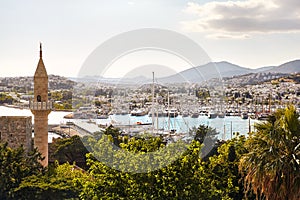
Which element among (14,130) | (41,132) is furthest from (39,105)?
(14,130)

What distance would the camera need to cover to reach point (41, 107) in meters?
19.4

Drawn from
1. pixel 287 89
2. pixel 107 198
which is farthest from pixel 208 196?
pixel 287 89

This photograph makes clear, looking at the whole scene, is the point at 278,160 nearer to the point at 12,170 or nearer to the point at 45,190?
the point at 45,190

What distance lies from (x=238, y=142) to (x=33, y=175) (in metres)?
6.41

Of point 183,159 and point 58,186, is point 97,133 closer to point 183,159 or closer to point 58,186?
point 58,186

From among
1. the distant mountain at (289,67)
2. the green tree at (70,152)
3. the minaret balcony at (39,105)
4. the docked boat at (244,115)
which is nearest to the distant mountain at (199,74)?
the minaret balcony at (39,105)

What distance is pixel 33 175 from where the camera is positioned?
47.1 feet

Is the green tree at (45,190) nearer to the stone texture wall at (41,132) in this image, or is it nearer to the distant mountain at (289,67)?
the stone texture wall at (41,132)

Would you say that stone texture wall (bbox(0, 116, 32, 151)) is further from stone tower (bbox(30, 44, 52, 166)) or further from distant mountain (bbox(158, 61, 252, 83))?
distant mountain (bbox(158, 61, 252, 83))

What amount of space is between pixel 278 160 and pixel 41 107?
1305 cm

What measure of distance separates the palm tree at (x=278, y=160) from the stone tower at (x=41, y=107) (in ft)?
39.8

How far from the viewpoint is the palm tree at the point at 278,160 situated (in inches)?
317

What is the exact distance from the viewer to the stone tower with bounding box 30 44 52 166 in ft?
63.5

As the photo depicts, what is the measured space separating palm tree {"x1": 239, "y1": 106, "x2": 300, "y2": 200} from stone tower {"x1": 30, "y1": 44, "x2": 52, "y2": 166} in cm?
1212
